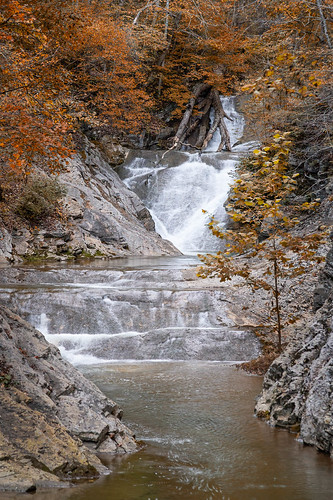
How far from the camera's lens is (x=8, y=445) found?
11.5 feet

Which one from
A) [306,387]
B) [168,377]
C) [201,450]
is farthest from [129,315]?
[201,450]

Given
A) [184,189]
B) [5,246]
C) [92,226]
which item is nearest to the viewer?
[5,246]

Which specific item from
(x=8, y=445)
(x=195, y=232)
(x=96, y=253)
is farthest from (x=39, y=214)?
(x=8, y=445)

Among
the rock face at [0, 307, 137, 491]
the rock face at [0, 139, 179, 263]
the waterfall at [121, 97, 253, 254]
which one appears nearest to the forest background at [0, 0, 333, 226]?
the rock face at [0, 139, 179, 263]

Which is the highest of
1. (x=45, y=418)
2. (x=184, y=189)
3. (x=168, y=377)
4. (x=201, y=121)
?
(x=201, y=121)

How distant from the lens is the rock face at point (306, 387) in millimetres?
4828

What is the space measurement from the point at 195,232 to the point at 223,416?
53.7 ft

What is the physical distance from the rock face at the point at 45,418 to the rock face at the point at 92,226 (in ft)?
33.0

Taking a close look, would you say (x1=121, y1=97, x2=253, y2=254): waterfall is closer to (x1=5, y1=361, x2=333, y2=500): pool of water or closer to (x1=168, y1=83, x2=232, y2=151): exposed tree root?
(x1=168, y1=83, x2=232, y2=151): exposed tree root

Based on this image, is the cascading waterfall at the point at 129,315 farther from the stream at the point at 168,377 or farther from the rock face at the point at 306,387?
the rock face at the point at 306,387

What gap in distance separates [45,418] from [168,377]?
374cm

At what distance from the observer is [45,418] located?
4.04m

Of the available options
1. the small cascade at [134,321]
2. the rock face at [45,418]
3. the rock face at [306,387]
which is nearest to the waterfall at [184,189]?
the small cascade at [134,321]

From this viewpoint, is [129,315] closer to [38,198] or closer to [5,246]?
[5,246]
